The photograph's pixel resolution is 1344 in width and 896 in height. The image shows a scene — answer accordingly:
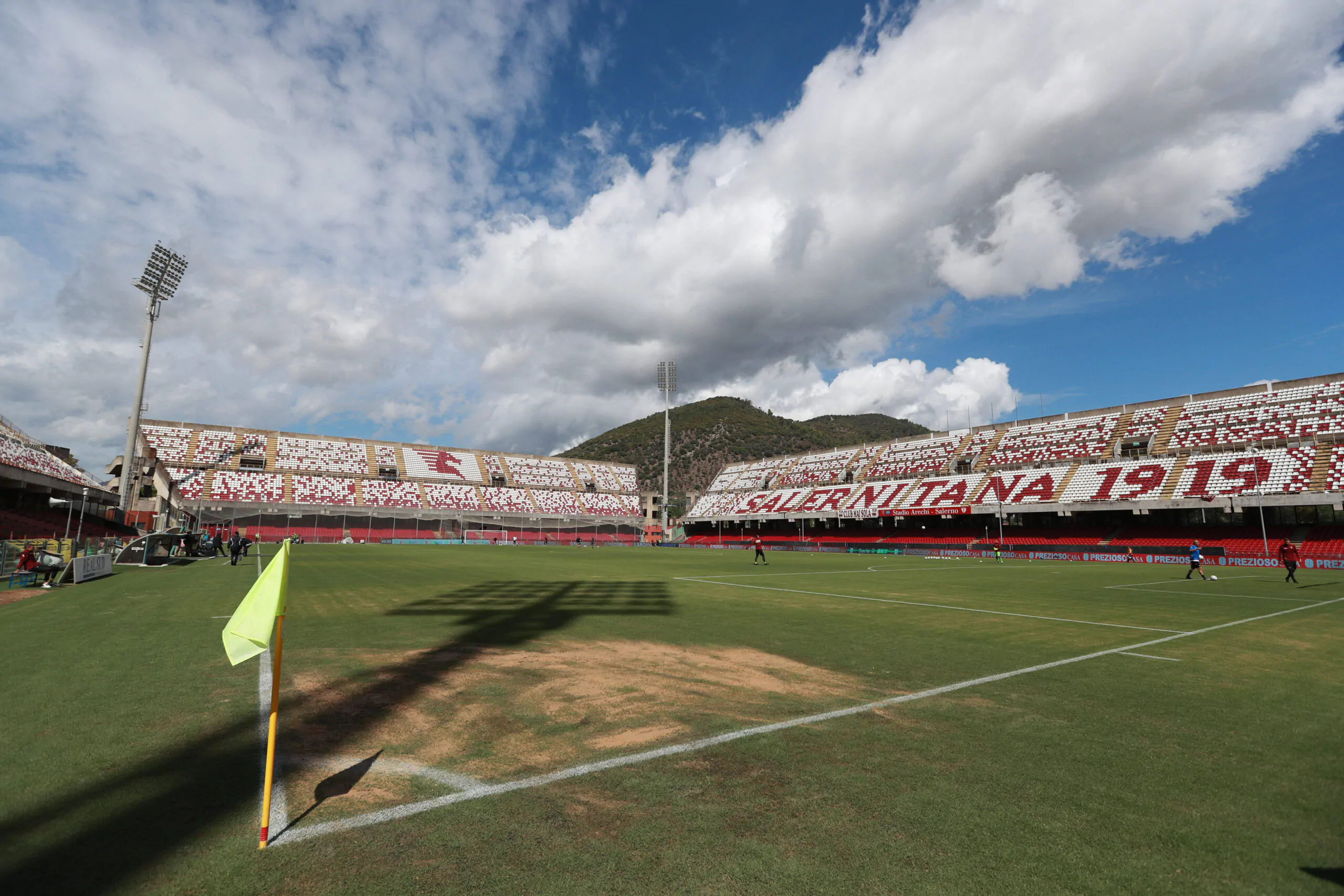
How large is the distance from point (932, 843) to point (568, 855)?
7.02 ft

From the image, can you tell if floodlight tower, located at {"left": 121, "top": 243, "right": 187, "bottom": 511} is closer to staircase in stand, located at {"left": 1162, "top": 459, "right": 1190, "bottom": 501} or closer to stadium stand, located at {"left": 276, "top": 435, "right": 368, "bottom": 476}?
stadium stand, located at {"left": 276, "top": 435, "right": 368, "bottom": 476}

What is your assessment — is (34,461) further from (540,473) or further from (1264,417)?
(1264,417)

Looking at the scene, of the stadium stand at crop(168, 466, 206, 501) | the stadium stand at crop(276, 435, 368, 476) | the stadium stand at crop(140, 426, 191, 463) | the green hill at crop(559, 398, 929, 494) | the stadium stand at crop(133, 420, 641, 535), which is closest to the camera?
the stadium stand at crop(168, 466, 206, 501)

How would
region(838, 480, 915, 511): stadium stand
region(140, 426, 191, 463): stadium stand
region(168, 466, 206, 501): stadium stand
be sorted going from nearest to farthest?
region(838, 480, 915, 511): stadium stand → region(168, 466, 206, 501): stadium stand → region(140, 426, 191, 463): stadium stand

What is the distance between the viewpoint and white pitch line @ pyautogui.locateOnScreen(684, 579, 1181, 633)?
481 inches

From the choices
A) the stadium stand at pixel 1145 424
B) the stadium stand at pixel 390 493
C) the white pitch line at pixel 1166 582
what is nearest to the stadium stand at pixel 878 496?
the stadium stand at pixel 1145 424

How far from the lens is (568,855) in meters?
3.52

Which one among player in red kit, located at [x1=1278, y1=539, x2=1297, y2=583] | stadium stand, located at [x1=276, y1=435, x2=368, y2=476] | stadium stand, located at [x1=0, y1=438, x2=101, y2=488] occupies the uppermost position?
stadium stand, located at [x1=276, y1=435, x2=368, y2=476]

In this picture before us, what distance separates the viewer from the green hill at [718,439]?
166750 mm

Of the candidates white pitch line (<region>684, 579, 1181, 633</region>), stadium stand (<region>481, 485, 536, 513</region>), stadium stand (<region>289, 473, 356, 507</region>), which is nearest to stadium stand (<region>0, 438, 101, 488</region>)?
stadium stand (<region>289, 473, 356, 507</region>)

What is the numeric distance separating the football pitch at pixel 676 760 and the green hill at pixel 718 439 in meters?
150

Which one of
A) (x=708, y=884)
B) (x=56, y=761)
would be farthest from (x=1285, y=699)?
(x=56, y=761)

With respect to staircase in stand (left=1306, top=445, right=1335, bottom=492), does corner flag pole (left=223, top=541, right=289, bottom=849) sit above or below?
below

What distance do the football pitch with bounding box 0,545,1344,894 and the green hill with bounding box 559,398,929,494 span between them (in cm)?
14955
